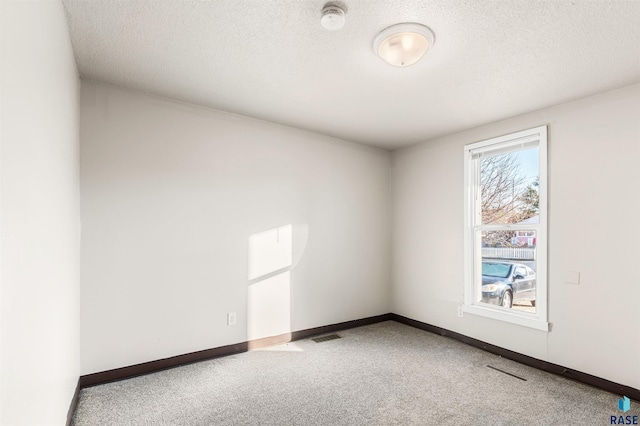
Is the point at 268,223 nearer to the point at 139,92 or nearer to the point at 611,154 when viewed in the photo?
the point at 139,92

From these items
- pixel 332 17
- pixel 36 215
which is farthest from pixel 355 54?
pixel 36 215

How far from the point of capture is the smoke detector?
72.1 inches

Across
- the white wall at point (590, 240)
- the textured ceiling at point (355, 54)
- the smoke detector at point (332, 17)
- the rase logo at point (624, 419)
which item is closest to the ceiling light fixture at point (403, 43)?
the textured ceiling at point (355, 54)

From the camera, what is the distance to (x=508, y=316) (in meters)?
3.43

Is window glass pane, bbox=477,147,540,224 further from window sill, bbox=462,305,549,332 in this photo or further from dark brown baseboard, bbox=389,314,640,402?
dark brown baseboard, bbox=389,314,640,402

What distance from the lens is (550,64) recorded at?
240 cm

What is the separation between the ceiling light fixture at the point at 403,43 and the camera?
78.9 inches

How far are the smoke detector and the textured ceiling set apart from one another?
44 millimetres

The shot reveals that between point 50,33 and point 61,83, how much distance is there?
14.7 inches

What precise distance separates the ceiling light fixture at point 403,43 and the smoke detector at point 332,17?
1.01 ft

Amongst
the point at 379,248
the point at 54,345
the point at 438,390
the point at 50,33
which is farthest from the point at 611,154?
the point at 54,345

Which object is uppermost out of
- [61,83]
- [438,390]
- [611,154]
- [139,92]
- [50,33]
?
[139,92]

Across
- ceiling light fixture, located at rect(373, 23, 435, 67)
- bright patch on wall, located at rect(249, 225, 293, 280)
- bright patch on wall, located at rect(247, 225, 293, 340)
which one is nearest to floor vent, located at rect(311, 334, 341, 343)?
bright patch on wall, located at rect(247, 225, 293, 340)

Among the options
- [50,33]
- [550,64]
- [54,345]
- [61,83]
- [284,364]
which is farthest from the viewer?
[284,364]
